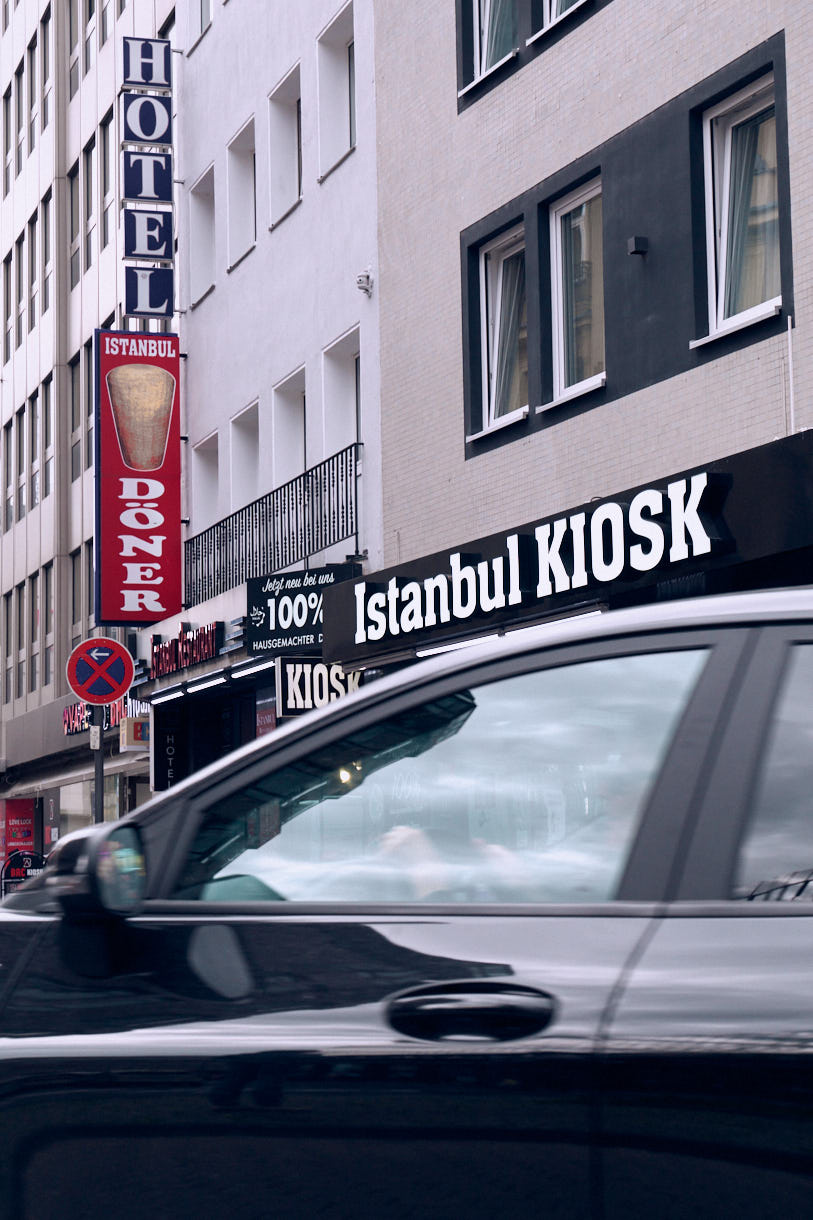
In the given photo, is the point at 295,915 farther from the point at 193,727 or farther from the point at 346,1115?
the point at 193,727

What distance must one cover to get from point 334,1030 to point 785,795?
0.75 m

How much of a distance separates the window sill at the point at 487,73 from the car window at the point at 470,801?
1346cm

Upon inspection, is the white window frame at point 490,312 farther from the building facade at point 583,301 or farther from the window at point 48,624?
the window at point 48,624

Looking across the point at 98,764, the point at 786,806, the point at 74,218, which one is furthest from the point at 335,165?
the point at 786,806

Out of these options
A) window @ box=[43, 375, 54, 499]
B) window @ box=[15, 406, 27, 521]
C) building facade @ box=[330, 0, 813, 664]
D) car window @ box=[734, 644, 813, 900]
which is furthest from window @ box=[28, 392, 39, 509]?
car window @ box=[734, 644, 813, 900]

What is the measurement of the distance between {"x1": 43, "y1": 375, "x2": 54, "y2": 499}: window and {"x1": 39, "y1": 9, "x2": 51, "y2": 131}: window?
17.2 feet

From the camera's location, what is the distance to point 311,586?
59.7 ft

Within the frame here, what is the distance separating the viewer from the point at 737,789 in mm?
2691

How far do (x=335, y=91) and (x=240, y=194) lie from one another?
3.75 meters

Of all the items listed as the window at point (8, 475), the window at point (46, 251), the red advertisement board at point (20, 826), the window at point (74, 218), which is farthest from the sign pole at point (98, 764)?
the window at point (8, 475)

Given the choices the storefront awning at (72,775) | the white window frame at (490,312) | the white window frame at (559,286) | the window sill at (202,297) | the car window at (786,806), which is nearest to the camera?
the car window at (786,806)

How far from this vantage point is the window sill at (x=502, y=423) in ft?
49.8

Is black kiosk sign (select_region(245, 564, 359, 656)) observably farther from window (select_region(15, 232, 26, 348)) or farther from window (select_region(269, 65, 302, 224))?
window (select_region(15, 232, 26, 348))

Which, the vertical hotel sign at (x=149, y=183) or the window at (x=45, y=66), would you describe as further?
the window at (x=45, y=66)
